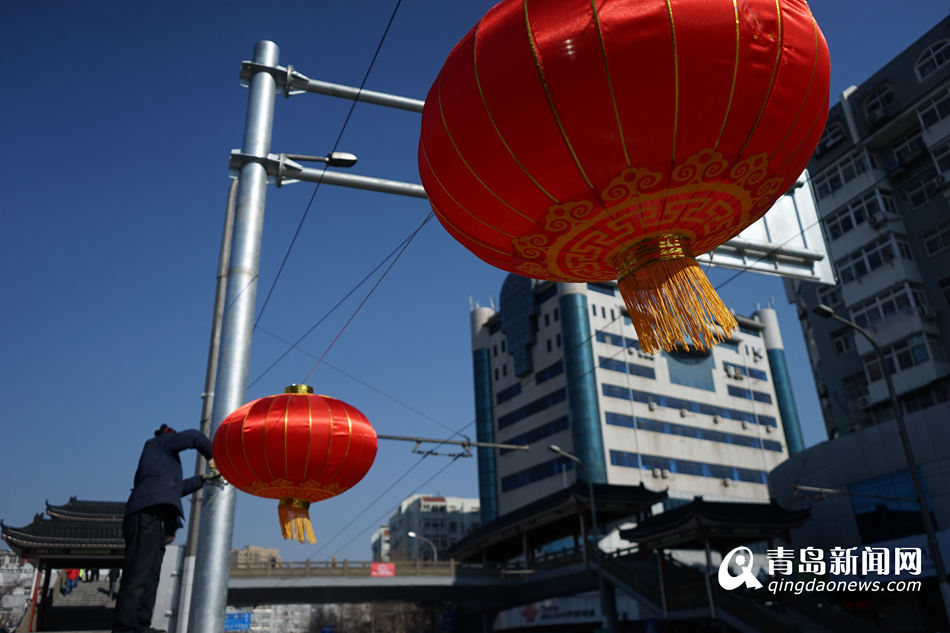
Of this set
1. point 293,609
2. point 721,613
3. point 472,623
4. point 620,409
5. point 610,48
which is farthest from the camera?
point 293,609

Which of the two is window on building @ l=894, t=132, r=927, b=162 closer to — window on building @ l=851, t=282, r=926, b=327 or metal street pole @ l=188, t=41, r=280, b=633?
window on building @ l=851, t=282, r=926, b=327

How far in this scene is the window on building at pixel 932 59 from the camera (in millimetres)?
23128

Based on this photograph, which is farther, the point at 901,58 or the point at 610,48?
the point at 901,58

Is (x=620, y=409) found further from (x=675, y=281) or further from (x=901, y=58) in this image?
(x=675, y=281)

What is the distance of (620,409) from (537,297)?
37.2 ft

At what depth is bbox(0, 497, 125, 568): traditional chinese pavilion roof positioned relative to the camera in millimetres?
18312

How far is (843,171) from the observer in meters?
26.5

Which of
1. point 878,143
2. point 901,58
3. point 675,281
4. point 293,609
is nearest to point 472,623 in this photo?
point 878,143

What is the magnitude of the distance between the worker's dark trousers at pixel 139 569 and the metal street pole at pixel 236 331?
1213mm

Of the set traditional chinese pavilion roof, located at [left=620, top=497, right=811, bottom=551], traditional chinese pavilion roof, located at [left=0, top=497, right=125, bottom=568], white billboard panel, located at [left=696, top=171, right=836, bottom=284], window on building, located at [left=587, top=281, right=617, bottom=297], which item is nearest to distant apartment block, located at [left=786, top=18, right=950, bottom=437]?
traditional chinese pavilion roof, located at [left=620, top=497, right=811, bottom=551]

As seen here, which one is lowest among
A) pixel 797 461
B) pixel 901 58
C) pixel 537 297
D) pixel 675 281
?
pixel 675 281

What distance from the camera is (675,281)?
317 cm

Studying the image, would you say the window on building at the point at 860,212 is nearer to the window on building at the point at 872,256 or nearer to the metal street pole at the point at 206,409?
the window on building at the point at 872,256

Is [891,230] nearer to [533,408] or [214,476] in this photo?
[214,476]
